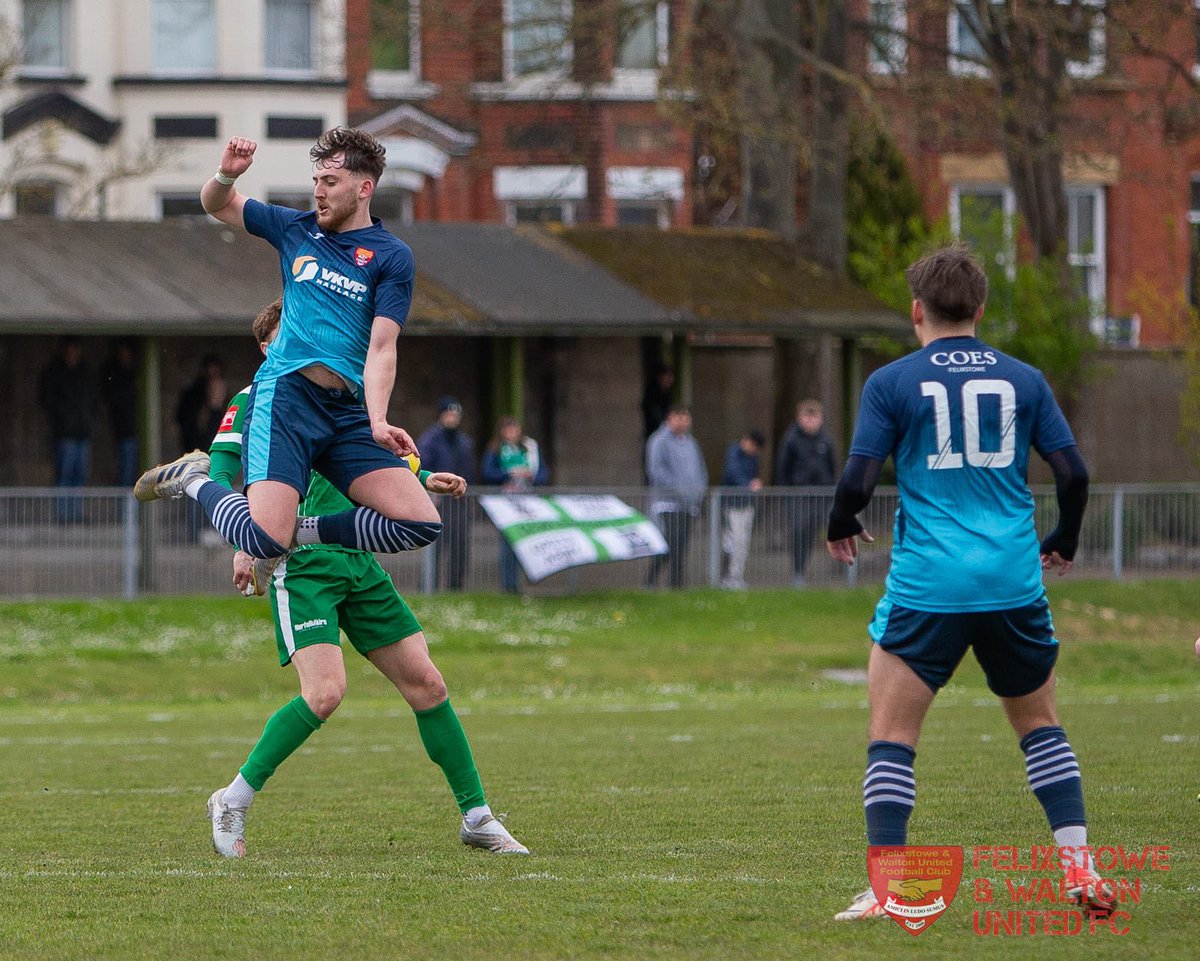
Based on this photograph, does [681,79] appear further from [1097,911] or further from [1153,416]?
[1097,911]

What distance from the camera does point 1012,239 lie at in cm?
2939

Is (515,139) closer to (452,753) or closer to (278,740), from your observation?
(452,753)

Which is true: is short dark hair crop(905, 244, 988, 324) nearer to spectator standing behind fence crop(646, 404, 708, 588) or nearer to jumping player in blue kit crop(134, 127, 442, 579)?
jumping player in blue kit crop(134, 127, 442, 579)

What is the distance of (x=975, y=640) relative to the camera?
20.1 ft

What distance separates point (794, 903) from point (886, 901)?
431 millimetres

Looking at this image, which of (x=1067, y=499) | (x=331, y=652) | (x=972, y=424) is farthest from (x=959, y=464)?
(x=331, y=652)

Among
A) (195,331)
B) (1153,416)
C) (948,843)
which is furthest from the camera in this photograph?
(1153,416)

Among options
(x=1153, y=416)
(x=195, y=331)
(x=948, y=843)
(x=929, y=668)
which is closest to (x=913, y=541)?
(x=929, y=668)

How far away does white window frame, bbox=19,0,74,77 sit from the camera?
34.4m

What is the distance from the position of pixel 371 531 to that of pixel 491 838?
3.96ft

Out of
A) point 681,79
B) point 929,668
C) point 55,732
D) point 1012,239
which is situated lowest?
point 55,732

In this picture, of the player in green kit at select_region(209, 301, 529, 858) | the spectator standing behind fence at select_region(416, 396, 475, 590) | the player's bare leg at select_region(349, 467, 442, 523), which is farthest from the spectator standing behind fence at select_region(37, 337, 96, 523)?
the player's bare leg at select_region(349, 467, 442, 523)

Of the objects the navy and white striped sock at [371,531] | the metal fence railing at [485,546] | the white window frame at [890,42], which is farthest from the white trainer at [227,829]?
the white window frame at [890,42]

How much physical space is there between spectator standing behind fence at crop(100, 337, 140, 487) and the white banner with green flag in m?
5.36
